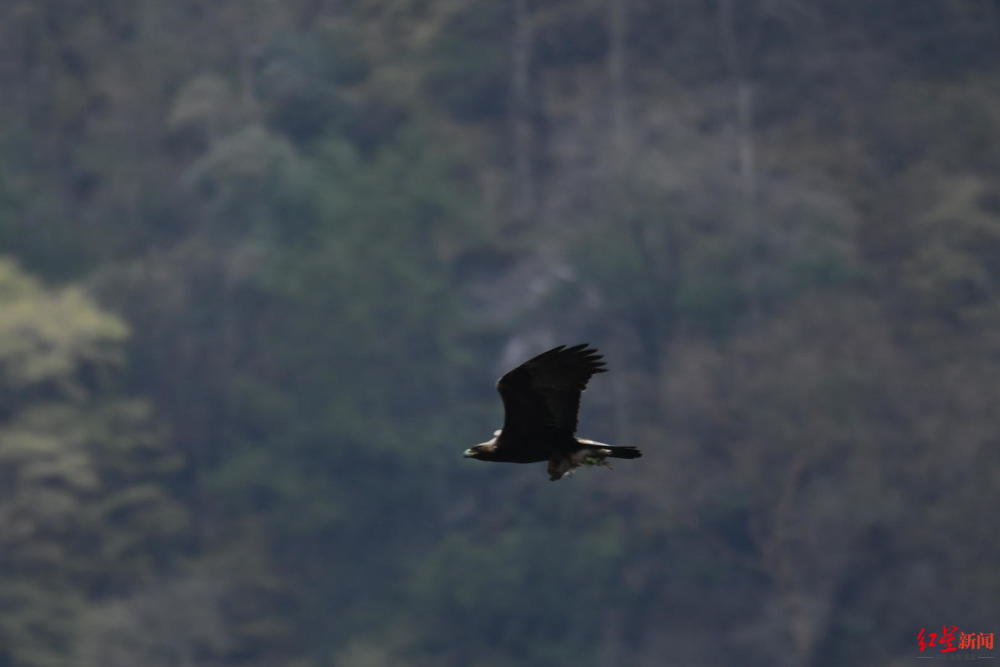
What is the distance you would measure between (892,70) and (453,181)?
36.9 ft

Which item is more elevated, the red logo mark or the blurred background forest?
the blurred background forest

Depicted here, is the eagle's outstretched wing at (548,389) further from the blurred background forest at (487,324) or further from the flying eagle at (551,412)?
the blurred background forest at (487,324)

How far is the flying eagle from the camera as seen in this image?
25.2ft

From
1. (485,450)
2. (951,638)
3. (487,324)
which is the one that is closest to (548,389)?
(485,450)

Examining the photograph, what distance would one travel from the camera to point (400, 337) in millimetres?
38906

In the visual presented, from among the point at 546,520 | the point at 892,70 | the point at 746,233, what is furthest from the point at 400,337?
the point at 892,70

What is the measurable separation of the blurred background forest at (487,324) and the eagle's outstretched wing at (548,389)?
1029 inches

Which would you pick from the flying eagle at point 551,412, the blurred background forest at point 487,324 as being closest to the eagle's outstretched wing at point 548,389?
the flying eagle at point 551,412

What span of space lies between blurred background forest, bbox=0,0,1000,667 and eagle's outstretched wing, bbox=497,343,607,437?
26.1 m

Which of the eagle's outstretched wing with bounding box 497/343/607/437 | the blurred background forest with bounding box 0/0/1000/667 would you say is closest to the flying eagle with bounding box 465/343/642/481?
the eagle's outstretched wing with bounding box 497/343/607/437

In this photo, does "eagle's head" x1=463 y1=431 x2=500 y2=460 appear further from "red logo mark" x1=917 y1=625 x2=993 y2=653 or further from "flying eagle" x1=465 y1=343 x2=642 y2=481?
"red logo mark" x1=917 y1=625 x2=993 y2=653

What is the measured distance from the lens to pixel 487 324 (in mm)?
39438

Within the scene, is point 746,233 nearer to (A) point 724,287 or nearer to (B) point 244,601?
(A) point 724,287

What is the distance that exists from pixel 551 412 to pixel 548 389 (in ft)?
0.38
